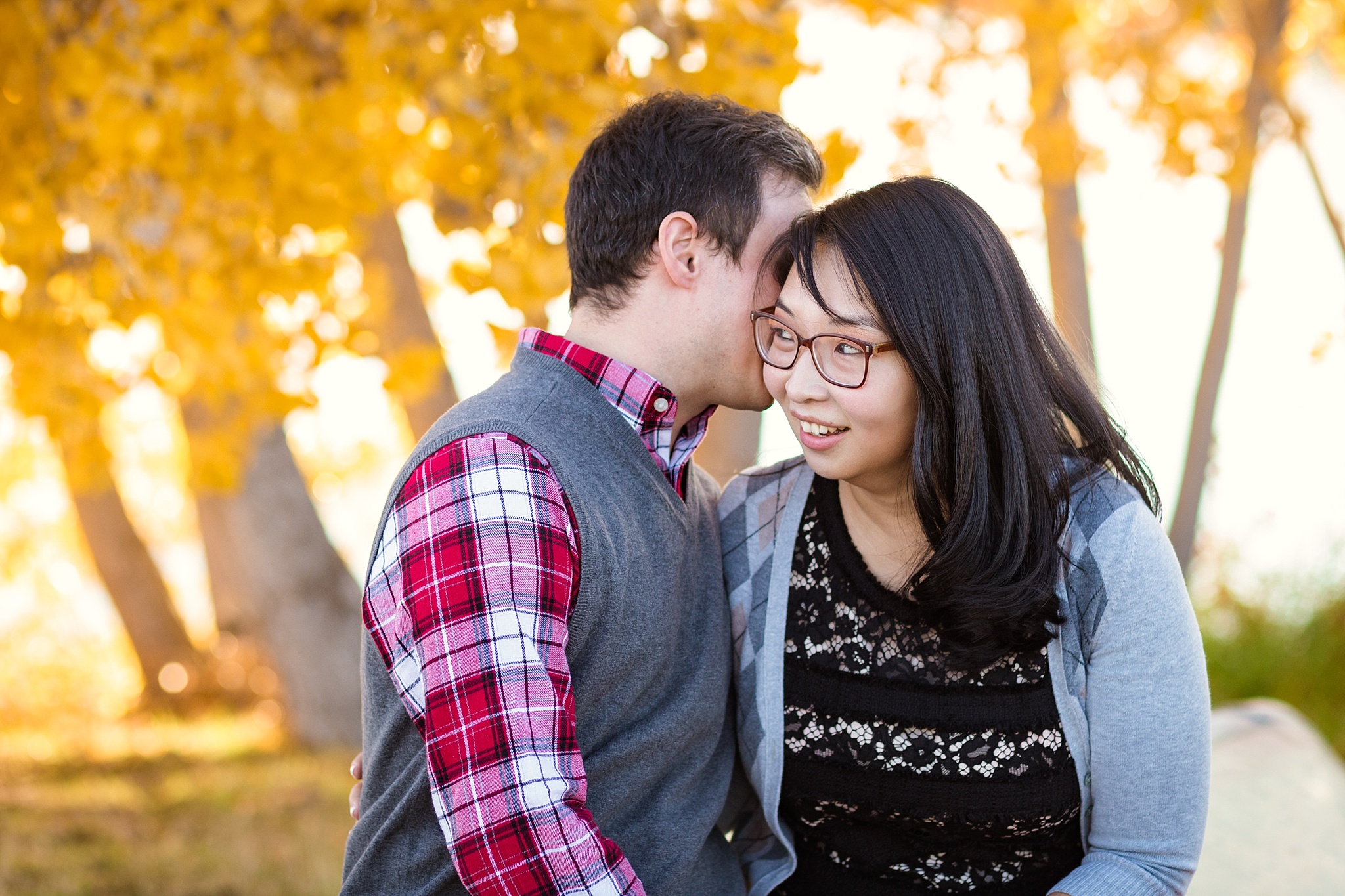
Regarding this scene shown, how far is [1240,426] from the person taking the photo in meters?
7.25

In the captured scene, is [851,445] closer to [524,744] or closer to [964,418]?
[964,418]

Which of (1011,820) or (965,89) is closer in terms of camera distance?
(1011,820)

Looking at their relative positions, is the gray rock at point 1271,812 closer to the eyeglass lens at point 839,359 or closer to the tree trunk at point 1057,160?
the tree trunk at point 1057,160

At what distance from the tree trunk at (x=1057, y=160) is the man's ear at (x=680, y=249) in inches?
78.2

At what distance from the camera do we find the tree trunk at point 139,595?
268 inches

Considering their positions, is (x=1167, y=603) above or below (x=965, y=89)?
below

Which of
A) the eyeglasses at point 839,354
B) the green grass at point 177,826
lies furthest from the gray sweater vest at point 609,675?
the green grass at point 177,826

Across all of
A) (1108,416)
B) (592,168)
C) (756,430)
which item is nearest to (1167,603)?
(1108,416)

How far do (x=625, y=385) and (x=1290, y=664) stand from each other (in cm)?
475

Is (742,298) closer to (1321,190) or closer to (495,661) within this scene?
(495,661)

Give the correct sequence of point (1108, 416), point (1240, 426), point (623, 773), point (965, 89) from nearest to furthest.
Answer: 1. point (623, 773)
2. point (1108, 416)
3. point (965, 89)
4. point (1240, 426)

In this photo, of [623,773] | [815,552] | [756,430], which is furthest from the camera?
[756,430]

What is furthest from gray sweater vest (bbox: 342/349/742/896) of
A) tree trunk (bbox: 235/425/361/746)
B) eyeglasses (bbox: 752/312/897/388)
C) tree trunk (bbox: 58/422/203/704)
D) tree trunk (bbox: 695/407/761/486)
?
tree trunk (bbox: 58/422/203/704)

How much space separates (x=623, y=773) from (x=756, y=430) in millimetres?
1775
